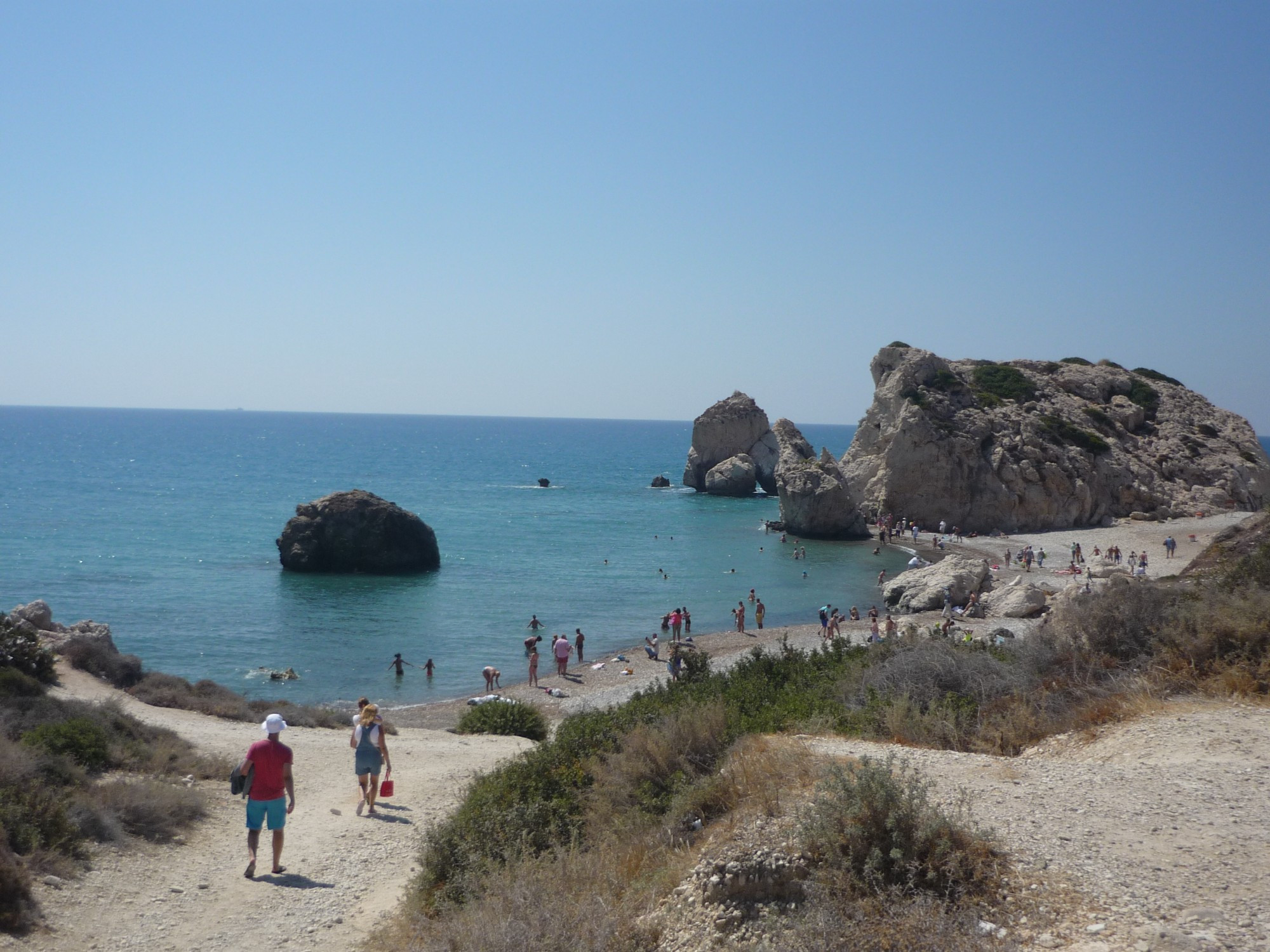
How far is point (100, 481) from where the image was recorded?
251 feet

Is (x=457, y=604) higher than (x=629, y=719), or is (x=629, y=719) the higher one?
(x=629, y=719)

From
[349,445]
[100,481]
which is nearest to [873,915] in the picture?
[100,481]

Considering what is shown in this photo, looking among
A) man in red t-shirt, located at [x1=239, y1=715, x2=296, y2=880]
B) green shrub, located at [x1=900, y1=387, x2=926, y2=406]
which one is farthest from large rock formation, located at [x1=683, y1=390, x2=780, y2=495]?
man in red t-shirt, located at [x1=239, y1=715, x2=296, y2=880]

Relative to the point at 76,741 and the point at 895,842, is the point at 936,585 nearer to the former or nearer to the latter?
the point at 76,741

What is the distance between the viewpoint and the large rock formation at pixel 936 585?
3125 cm

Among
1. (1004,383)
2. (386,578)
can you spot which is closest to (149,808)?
(386,578)

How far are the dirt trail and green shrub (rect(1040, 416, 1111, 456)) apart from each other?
1934 inches

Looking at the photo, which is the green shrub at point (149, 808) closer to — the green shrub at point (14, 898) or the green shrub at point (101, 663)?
the green shrub at point (14, 898)

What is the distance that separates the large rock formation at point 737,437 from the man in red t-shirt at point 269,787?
7004 cm

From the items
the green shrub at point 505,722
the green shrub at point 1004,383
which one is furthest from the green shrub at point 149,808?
the green shrub at point 1004,383

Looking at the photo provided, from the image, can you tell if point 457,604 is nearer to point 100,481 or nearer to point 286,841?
point 286,841

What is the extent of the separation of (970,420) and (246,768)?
167ft

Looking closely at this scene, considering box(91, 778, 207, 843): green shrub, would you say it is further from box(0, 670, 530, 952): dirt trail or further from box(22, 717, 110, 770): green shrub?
box(22, 717, 110, 770): green shrub

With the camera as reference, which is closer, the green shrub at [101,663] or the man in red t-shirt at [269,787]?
the man in red t-shirt at [269,787]
